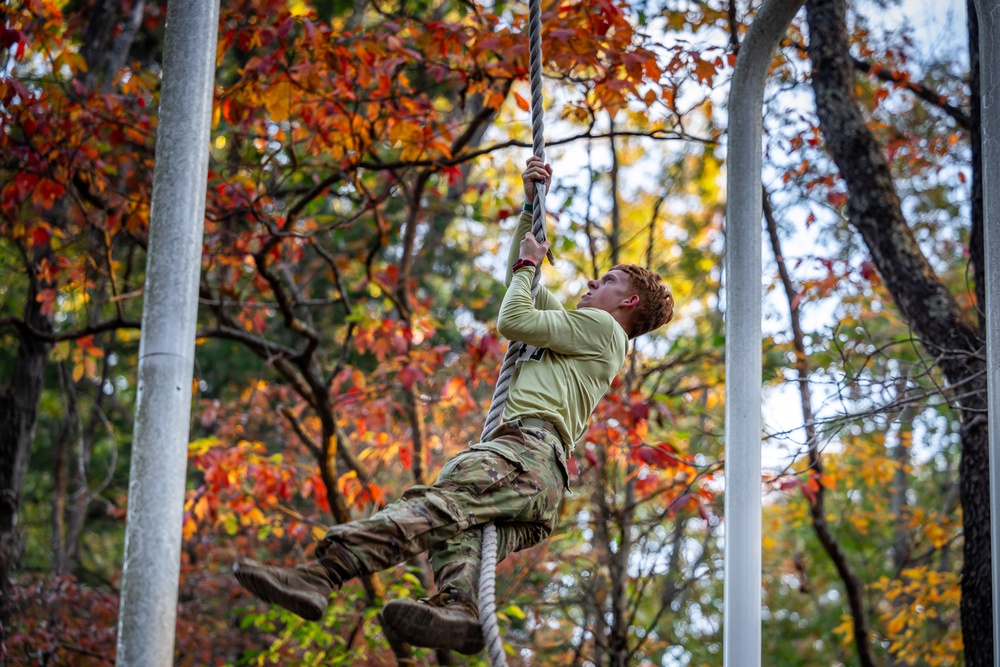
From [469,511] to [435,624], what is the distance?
0.49 meters

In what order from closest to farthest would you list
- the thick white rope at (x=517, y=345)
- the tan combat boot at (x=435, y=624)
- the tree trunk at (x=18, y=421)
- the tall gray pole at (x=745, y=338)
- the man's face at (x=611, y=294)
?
the tan combat boot at (x=435, y=624) → the tall gray pole at (x=745, y=338) → the thick white rope at (x=517, y=345) → the man's face at (x=611, y=294) → the tree trunk at (x=18, y=421)

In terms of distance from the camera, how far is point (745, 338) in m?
3.58

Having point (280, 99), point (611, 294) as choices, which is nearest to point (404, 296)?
point (280, 99)

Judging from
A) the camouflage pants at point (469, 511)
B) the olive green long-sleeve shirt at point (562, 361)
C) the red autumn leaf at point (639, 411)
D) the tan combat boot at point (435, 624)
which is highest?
the red autumn leaf at point (639, 411)

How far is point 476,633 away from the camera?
326 centimetres

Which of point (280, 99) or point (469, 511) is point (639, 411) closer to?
point (280, 99)

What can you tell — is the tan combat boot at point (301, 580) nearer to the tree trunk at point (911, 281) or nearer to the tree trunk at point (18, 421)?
the tree trunk at point (911, 281)

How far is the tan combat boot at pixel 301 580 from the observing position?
3.12m

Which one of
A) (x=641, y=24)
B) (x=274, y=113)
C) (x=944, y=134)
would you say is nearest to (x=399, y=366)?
(x=274, y=113)

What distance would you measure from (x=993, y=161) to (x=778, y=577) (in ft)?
50.8

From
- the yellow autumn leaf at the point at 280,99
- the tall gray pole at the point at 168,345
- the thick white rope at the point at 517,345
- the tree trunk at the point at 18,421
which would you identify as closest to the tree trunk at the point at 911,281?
the thick white rope at the point at 517,345

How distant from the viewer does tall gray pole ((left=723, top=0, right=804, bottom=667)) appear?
3.34 metres

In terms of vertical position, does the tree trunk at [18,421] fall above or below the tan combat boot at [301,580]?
above

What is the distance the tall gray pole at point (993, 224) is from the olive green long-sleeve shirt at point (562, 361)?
52.2 inches
